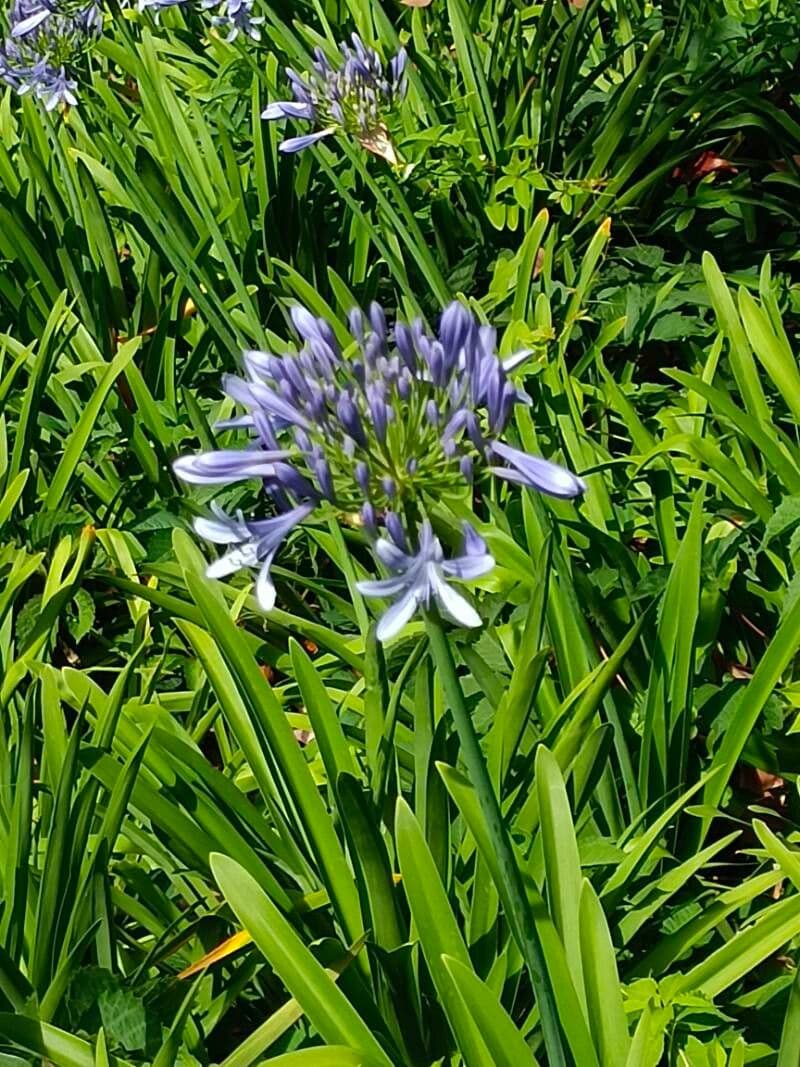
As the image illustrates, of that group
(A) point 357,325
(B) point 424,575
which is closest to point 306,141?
(A) point 357,325

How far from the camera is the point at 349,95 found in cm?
223

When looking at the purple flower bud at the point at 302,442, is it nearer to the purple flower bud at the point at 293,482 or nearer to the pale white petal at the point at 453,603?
the purple flower bud at the point at 293,482

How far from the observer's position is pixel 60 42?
265 cm

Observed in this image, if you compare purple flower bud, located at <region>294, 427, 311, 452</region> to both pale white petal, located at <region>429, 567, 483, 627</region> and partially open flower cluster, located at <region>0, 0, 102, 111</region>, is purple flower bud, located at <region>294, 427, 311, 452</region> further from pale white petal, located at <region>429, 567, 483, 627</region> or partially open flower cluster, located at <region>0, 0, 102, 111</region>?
partially open flower cluster, located at <region>0, 0, 102, 111</region>

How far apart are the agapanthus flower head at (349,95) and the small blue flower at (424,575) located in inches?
54.9

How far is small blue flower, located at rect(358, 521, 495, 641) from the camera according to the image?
3.15ft

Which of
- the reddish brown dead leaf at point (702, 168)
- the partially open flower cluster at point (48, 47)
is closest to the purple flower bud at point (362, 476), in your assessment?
the partially open flower cluster at point (48, 47)

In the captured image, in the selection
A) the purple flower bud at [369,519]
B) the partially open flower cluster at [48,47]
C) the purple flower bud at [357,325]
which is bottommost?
the purple flower bud at [369,519]

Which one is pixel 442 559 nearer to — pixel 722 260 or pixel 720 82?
pixel 722 260

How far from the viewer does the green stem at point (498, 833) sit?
0.98 meters

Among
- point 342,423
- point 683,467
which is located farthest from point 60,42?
point 342,423

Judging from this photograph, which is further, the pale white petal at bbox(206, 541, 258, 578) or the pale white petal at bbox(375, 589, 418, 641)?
the pale white petal at bbox(206, 541, 258, 578)

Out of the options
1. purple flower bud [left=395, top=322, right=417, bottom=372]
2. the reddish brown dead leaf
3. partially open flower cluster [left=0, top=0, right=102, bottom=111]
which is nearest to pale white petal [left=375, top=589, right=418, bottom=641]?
purple flower bud [left=395, top=322, right=417, bottom=372]

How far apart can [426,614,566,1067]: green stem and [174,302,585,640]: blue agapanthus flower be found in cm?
4
